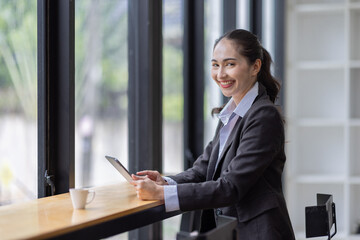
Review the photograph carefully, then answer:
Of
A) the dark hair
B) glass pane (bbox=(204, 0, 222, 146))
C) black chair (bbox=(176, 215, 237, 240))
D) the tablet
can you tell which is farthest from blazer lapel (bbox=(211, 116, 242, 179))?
glass pane (bbox=(204, 0, 222, 146))

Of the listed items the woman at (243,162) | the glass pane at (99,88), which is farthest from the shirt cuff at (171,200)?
the glass pane at (99,88)

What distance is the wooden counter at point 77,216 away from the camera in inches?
56.6

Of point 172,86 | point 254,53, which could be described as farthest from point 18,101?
point 172,86

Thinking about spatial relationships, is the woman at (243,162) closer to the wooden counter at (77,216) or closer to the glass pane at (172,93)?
the wooden counter at (77,216)

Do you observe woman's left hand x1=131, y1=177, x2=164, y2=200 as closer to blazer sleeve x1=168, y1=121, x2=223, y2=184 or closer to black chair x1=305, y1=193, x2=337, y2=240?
blazer sleeve x1=168, y1=121, x2=223, y2=184

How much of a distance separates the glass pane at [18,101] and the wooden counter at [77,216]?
0.22 metres

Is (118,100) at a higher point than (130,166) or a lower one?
higher

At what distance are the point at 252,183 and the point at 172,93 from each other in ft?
4.86

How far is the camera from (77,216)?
5.30 feet

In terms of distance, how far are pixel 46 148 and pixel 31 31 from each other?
48 centimetres

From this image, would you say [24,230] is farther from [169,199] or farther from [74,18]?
[74,18]

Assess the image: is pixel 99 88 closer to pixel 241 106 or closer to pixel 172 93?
pixel 172 93

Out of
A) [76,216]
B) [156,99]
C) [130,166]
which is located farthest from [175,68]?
[76,216]

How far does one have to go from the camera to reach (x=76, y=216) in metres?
1.62
